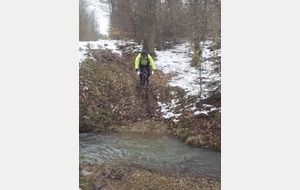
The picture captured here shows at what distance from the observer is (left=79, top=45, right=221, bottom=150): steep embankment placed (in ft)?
34.1

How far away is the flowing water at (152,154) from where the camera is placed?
8023mm

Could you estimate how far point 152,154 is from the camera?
8.77 metres

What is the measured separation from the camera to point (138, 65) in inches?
521

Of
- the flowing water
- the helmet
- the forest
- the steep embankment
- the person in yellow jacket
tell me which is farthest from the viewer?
the person in yellow jacket

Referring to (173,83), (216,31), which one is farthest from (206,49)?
(216,31)

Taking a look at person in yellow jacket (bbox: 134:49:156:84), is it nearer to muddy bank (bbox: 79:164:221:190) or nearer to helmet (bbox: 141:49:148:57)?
helmet (bbox: 141:49:148:57)

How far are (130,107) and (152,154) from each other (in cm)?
418

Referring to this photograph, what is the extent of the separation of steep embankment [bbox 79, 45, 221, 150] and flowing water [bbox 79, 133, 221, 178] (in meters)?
0.65

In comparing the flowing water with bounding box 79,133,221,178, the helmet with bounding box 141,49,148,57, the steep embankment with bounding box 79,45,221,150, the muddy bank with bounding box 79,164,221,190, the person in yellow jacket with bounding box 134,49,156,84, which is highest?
the helmet with bounding box 141,49,148,57

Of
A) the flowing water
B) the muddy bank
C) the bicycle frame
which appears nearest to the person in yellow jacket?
the bicycle frame

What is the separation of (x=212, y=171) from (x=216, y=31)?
5149 millimetres

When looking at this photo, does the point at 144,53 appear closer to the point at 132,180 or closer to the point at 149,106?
the point at 149,106

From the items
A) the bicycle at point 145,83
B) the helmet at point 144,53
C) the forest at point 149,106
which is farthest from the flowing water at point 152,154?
the helmet at point 144,53

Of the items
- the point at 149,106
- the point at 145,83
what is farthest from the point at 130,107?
the point at 145,83
